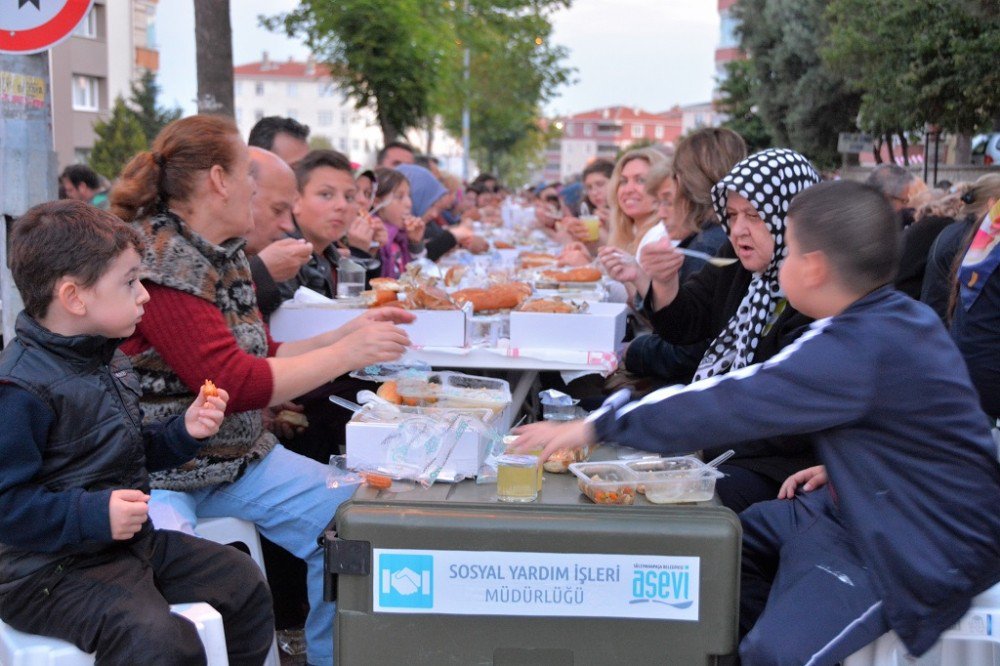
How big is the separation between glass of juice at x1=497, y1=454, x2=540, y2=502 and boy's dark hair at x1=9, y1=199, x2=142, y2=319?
1.07 m

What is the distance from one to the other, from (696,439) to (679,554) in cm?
29

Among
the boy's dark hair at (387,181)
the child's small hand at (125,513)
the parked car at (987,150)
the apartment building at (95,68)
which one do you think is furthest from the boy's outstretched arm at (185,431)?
the apartment building at (95,68)

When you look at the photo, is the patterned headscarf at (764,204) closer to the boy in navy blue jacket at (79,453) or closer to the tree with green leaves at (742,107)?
the boy in navy blue jacket at (79,453)

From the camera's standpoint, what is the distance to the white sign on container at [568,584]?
93.0 inches

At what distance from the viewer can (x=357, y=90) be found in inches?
605

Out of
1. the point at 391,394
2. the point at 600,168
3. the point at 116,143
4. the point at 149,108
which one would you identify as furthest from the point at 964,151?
the point at 149,108

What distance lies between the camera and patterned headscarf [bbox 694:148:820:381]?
10.8 feet

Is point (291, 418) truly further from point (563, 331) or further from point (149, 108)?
point (149, 108)

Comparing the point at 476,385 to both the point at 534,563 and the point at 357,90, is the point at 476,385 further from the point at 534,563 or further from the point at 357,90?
the point at 357,90

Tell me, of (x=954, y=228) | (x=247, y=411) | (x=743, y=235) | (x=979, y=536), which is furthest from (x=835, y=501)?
(x=954, y=228)

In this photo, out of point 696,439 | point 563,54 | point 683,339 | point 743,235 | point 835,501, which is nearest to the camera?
point 696,439

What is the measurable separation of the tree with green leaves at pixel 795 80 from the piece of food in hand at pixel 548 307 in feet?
73.7

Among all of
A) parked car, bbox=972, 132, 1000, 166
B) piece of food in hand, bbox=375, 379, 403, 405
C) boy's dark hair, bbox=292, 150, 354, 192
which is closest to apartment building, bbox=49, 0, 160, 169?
parked car, bbox=972, 132, 1000, 166

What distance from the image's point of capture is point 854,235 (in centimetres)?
234
